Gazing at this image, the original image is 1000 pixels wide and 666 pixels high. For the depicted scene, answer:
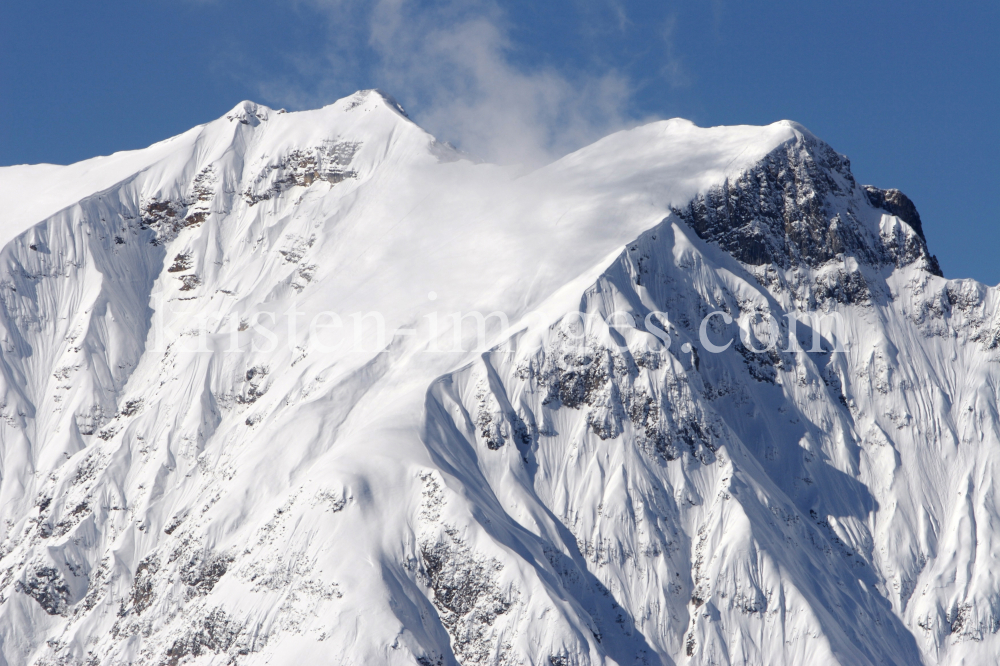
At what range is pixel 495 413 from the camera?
12775 cm

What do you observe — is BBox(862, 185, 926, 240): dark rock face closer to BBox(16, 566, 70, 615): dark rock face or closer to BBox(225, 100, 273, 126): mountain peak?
BBox(225, 100, 273, 126): mountain peak

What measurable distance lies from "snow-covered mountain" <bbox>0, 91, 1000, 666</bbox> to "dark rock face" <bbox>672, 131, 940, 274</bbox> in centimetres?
39

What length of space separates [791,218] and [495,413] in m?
50.5

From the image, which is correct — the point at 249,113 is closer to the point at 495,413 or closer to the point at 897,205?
the point at 495,413

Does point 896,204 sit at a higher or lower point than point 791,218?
higher

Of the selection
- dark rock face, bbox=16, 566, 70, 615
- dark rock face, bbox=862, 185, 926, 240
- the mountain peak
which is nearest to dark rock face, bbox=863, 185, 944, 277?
dark rock face, bbox=862, 185, 926, 240

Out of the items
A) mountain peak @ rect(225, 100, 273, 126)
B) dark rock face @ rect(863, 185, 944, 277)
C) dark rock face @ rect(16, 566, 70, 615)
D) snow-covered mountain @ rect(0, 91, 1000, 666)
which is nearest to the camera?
snow-covered mountain @ rect(0, 91, 1000, 666)

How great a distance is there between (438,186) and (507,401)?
159 feet

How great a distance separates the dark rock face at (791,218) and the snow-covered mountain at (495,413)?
393 millimetres

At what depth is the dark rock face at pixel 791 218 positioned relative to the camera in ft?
501

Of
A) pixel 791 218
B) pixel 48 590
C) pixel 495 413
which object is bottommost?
pixel 48 590

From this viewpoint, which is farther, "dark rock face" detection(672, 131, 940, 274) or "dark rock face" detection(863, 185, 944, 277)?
"dark rock face" detection(863, 185, 944, 277)

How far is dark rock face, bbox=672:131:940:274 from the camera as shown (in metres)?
153

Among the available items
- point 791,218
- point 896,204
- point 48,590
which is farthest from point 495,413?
point 896,204
